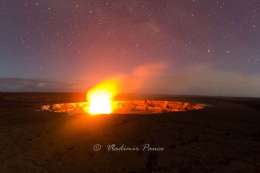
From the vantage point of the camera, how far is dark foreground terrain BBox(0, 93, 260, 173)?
752cm

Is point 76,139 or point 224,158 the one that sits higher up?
point 76,139

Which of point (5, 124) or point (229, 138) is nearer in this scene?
point (229, 138)

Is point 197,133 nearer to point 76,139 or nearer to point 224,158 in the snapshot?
point 224,158

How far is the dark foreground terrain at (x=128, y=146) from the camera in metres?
7.52

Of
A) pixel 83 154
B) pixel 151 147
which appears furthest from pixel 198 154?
pixel 83 154

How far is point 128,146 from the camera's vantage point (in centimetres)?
927

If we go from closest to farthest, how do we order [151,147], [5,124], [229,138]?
[151,147] → [229,138] → [5,124]

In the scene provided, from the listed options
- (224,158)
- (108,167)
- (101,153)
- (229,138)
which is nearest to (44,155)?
(101,153)

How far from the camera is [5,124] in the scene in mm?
13047

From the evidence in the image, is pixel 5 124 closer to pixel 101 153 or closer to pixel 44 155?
pixel 44 155

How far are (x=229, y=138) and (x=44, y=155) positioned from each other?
8334 mm

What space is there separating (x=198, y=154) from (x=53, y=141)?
624 cm

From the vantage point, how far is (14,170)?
7.25 meters

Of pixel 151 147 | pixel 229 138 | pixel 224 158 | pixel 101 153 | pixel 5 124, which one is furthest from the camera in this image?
pixel 5 124
